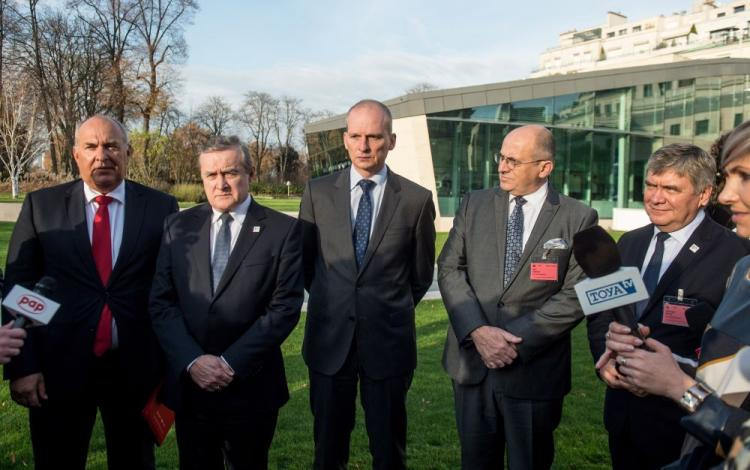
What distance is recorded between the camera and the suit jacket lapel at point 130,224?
3.32 metres

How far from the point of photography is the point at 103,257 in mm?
3312

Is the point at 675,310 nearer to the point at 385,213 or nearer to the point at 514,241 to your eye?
the point at 514,241

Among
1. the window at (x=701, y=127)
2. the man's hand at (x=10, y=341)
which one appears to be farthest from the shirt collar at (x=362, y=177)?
the window at (x=701, y=127)

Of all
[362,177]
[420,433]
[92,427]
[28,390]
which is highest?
[362,177]

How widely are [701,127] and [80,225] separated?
30.3 meters

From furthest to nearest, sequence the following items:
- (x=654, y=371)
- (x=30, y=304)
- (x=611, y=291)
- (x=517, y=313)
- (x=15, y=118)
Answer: (x=15, y=118) < (x=517, y=313) < (x=30, y=304) < (x=611, y=291) < (x=654, y=371)

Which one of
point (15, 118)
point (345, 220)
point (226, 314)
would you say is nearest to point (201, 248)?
point (226, 314)

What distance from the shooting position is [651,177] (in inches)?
120

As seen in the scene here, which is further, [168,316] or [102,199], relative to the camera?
[102,199]

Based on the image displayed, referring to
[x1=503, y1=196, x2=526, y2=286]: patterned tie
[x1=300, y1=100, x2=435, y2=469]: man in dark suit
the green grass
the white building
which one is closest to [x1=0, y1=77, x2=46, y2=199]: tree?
the green grass

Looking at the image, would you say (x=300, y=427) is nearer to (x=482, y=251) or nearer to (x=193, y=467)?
(x=193, y=467)

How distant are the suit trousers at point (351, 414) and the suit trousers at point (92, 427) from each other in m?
1.10

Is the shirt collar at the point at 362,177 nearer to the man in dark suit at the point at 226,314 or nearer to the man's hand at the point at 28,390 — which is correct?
the man in dark suit at the point at 226,314

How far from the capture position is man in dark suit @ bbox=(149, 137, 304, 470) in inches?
120
